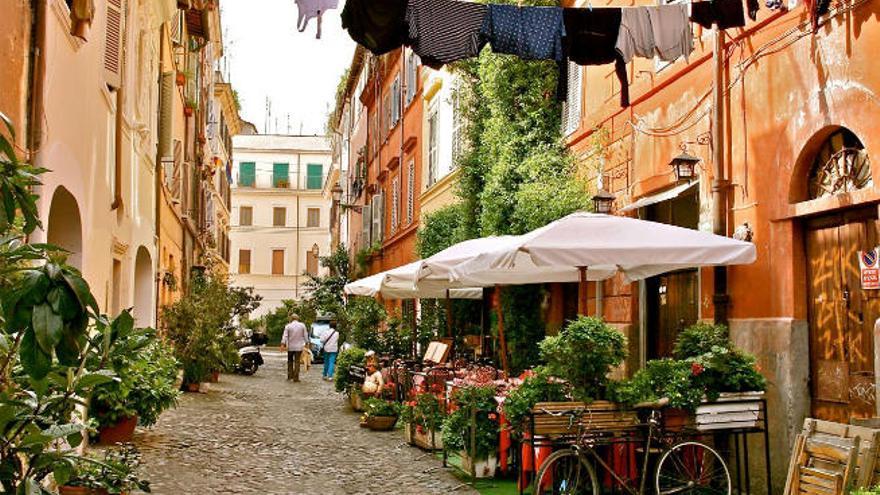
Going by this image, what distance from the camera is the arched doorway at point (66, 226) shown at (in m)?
9.76

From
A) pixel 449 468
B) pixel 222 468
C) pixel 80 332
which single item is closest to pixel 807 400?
pixel 449 468

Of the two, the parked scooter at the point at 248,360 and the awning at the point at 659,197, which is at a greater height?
the awning at the point at 659,197

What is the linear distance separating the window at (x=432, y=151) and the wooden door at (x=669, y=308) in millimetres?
11121

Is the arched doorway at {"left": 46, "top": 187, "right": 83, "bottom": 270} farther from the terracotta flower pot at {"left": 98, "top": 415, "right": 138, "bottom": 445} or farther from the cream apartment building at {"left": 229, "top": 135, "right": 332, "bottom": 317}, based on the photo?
the cream apartment building at {"left": 229, "top": 135, "right": 332, "bottom": 317}

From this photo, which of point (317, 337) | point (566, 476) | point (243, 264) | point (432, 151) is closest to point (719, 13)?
point (566, 476)

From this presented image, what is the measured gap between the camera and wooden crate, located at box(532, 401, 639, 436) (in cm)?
741

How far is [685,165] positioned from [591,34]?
5.37 feet

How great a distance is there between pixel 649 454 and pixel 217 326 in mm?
12970

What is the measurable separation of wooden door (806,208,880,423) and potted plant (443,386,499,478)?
2.90 meters

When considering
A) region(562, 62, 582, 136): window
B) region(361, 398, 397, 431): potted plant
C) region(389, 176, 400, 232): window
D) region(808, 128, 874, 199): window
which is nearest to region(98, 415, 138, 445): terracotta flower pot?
region(361, 398, 397, 431): potted plant

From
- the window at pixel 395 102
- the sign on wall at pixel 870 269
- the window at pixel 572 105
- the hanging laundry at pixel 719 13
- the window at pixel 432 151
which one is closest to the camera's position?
the sign on wall at pixel 870 269

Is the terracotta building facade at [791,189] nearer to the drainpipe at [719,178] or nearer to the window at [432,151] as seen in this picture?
the drainpipe at [719,178]

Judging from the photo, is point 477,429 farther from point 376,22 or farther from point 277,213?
point 277,213

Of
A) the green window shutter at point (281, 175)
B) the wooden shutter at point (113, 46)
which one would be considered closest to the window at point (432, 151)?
the wooden shutter at point (113, 46)
